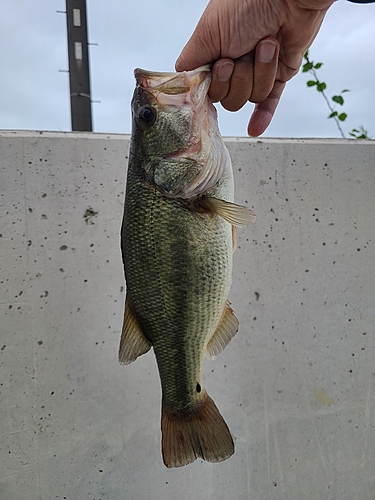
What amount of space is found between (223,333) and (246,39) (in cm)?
57

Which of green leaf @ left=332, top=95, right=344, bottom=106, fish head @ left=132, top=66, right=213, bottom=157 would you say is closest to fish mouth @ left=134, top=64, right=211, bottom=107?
fish head @ left=132, top=66, right=213, bottom=157

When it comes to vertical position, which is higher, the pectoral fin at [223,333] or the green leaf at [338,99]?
the green leaf at [338,99]

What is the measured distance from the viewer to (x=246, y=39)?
871 millimetres

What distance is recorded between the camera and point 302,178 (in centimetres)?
148

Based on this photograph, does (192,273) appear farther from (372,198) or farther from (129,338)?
(372,198)

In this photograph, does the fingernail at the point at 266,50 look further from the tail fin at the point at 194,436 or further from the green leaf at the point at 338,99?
the green leaf at the point at 338,99

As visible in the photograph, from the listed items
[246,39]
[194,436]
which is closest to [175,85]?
[246,39]

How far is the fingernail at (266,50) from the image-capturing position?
0.88 metres

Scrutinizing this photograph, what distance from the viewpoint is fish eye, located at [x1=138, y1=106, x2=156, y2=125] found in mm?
882

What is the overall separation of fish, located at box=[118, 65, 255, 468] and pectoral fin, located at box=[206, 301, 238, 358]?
0.03 m

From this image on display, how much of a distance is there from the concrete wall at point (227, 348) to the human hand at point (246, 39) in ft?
1.64

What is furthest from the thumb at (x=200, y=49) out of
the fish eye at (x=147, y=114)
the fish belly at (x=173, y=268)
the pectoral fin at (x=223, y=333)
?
the pectoral fin at (x=223, y=333)

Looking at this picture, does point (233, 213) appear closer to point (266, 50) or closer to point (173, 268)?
point (173, 268)

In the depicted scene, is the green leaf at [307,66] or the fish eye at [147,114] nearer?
the fish eye at [147,114]
